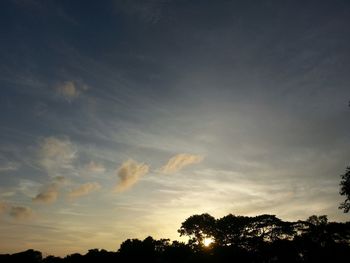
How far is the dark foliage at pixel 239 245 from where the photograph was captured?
63.1m

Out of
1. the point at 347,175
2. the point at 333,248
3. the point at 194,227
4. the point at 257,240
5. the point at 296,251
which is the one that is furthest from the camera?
the point at 194,227

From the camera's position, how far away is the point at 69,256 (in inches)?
2881

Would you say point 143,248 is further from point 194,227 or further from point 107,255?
point 194,227

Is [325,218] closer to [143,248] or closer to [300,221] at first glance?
[300,221]

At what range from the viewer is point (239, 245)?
7369 centimetres

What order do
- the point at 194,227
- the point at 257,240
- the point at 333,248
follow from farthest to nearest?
the point at 194,227
the point at 257,240
the point at 333,248

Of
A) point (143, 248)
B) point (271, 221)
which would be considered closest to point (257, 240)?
point (271, 221)

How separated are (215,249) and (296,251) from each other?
15233mm

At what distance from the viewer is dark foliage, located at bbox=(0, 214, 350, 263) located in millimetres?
63062

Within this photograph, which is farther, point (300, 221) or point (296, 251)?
point (300, 221)

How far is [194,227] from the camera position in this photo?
8119cm

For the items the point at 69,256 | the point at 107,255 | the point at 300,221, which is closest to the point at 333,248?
the point at 300,221

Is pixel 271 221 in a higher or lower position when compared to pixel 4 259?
higher

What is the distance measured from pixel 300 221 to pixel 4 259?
58055mm
